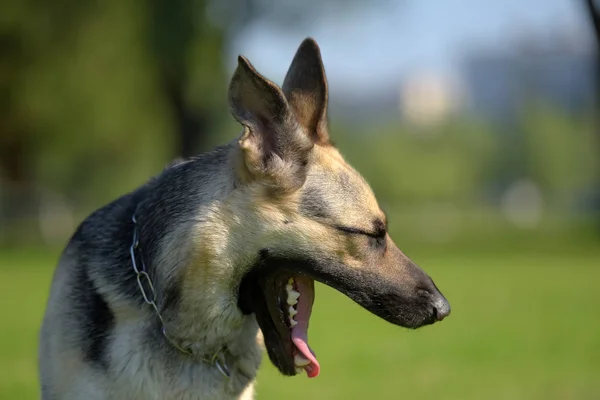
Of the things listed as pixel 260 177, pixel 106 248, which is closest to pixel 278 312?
pixel 260 177

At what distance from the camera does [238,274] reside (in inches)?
144

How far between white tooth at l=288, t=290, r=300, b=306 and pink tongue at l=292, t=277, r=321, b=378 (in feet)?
0.09

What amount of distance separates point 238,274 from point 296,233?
32 centimetres

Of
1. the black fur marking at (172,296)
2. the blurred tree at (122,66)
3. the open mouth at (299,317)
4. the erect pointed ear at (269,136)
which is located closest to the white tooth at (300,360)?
the open mouth at (299,317)

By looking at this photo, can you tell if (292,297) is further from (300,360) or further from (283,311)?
(300,360)

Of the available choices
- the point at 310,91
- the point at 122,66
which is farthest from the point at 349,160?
the point at 122,66

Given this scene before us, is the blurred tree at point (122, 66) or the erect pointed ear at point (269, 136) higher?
the erect pointed ear at point (269, 136)

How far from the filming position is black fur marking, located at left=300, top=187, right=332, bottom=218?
3.66 m

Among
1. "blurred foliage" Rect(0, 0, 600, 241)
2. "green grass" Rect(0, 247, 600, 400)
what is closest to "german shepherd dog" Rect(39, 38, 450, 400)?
"green grass" Rect(0, 247, 600, 400)

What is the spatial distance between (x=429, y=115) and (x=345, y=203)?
84410 millimetres

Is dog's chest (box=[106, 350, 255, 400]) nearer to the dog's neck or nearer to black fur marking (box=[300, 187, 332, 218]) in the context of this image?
the dog's neck

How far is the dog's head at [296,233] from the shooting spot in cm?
365

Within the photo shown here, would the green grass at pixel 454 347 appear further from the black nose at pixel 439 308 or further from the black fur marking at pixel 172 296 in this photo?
the black fur marking at pixel 172 296

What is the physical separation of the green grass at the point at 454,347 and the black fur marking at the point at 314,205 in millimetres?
3609
